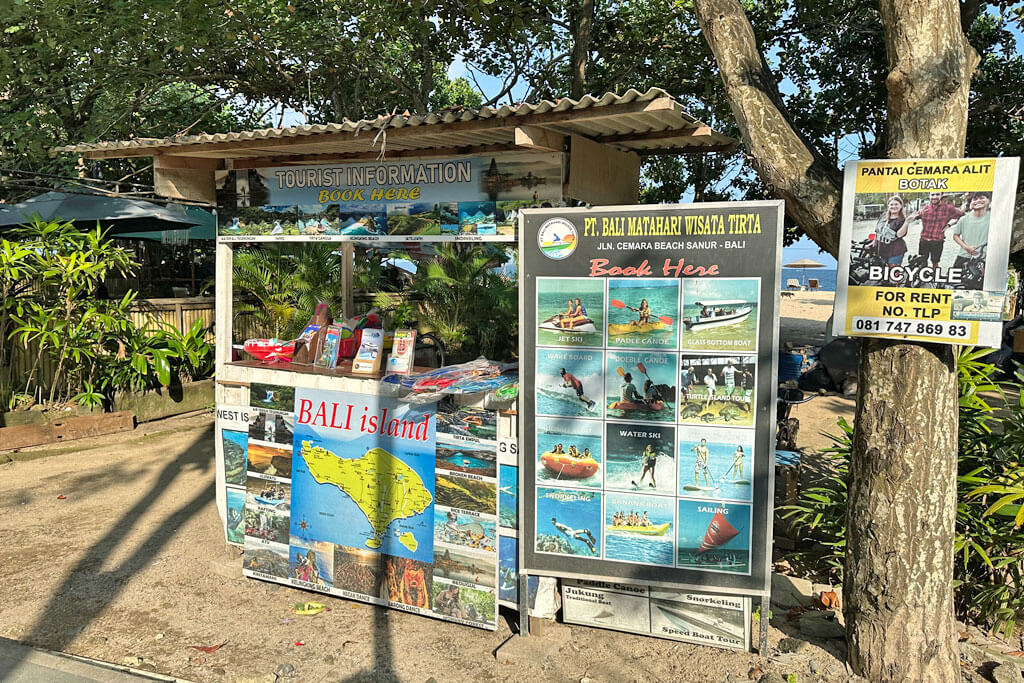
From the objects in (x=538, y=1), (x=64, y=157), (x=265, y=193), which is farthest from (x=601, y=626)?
(x=64, y=157)

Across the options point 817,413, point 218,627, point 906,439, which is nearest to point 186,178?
point 218,627

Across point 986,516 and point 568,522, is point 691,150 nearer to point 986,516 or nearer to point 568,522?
point 568,522

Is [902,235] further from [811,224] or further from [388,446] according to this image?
[388,446]

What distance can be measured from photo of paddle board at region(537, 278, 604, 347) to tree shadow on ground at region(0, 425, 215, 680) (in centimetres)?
307

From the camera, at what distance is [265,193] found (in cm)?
539

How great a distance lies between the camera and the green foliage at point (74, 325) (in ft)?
27.7

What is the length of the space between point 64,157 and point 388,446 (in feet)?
38.8

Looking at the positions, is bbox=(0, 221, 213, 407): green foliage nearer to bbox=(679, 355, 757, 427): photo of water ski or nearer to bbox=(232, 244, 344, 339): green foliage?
bbox=(232, 244, 344, 339): green foliage

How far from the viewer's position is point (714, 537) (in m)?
3.86

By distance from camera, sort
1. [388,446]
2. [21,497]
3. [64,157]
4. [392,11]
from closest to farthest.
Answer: [388,446] < [21,497] < [392,11] < [64,157]

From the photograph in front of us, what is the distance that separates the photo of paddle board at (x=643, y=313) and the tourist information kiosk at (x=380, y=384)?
2.52 feet

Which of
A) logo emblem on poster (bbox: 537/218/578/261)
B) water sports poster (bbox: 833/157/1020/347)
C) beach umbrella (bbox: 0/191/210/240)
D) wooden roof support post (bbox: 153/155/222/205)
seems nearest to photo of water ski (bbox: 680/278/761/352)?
water sports poster (bbox: 833/157/1020/347)

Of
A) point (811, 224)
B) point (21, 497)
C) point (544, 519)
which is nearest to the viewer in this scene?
point (811, 224)

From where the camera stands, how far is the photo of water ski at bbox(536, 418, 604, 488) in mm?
4042
